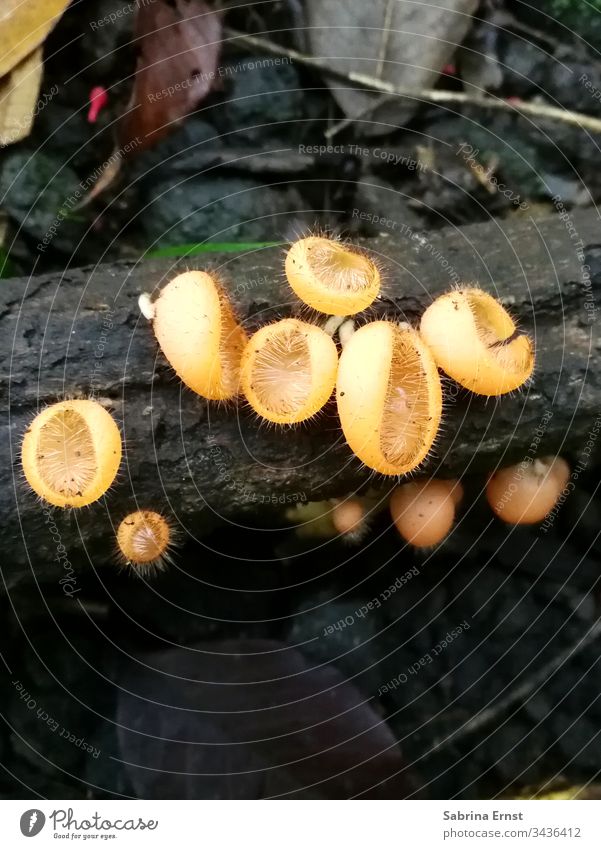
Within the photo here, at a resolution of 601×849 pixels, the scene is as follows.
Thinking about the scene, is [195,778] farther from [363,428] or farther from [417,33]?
[417,33]

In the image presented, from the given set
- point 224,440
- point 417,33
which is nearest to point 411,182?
A: point 417,33

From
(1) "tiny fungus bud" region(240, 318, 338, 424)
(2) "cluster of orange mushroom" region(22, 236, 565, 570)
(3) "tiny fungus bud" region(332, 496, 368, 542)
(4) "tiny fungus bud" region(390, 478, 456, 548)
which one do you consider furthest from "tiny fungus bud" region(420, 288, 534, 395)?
(3) "tiny fungus bud" region(332, 496, 368, 542)

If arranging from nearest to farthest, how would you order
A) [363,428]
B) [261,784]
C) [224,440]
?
[363,428]
[224,440]
[261,784]

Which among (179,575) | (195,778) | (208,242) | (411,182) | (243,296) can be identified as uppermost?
(411,182)

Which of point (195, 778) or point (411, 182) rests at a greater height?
point (411, 182)

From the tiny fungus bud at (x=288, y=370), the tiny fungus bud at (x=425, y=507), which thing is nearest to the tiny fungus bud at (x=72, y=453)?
the tiny fungus bud at (x=288, y=370)

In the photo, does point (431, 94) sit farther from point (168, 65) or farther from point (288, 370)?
point (288, 370)
